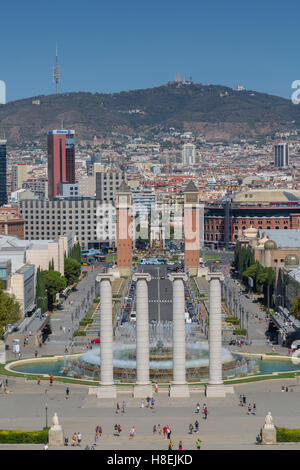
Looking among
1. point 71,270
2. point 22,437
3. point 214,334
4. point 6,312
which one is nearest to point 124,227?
point 71,270

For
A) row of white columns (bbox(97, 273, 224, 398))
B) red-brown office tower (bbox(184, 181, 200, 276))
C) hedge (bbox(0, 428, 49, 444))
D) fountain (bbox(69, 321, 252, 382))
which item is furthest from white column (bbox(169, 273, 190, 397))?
red-brown office tower (bbox(184, 181, 200, 276))

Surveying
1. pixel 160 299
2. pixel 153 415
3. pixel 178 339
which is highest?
pixel 178 339

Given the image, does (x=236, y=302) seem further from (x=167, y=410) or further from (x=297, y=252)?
(x=167, y=410)

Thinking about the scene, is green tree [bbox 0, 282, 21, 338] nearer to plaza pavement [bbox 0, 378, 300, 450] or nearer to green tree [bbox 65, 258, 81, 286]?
plaza pavement [bbox 0, 378, 300, 450]

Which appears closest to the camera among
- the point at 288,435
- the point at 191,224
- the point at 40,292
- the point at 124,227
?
the point at 288,435

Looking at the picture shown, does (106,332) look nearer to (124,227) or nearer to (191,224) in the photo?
(124,227)

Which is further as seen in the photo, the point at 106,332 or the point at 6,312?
the point at 6,312
